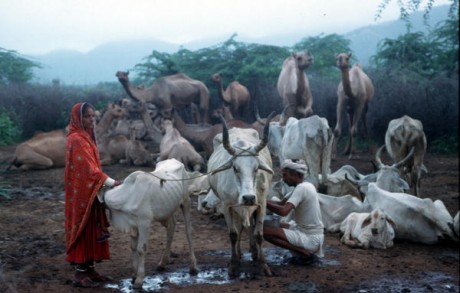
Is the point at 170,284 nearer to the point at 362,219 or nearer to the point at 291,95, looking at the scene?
the point at 362,219

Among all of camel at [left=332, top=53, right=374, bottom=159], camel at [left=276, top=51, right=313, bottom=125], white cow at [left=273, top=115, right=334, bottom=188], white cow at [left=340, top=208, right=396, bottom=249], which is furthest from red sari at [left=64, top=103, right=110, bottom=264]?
camel at [left=332, top=53, right=374, bottom=159]

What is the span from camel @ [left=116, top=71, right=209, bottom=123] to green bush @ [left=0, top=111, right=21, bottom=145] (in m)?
3.93

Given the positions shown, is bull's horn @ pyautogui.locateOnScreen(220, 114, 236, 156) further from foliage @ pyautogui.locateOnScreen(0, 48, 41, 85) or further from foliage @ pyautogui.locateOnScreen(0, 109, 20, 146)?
foliage @ pyautogui.locateOnScreen(0, 109, 20, 146)

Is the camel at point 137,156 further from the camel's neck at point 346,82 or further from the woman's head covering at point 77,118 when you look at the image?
the woman's head covering at point 77,118

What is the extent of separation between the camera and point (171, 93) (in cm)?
1877

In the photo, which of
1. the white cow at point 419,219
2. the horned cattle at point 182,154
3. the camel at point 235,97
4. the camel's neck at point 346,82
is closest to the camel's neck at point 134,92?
the camel at point 235,97

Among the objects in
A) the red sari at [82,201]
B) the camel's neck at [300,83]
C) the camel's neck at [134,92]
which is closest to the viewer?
the red sari at [82,201]

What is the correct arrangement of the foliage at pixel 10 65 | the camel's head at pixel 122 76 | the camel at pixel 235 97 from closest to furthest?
the foliage at pixel 10 65 < the camel's head at pixel 122 76 < the camel at pixel 235 97

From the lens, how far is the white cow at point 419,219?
24.7 ft

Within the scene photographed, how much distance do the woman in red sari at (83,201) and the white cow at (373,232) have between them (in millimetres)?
3496

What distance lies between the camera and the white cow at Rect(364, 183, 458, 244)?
754 centimetres

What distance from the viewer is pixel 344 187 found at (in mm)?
9492

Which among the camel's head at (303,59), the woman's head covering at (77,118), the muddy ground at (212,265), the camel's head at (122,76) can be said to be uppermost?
the camel's head at (303,59)

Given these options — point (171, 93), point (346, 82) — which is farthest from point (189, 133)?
point (346, 82)
